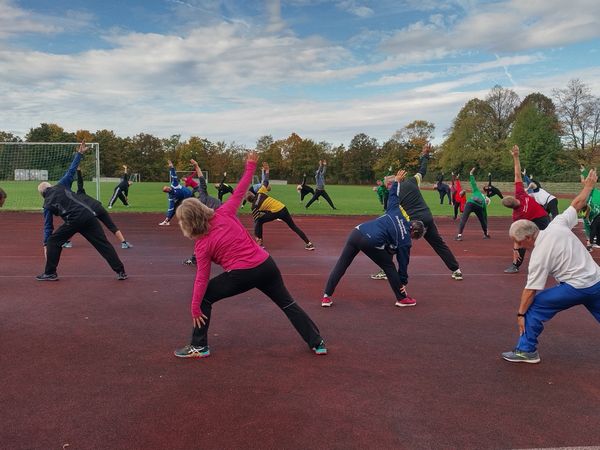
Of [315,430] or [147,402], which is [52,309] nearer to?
[147,402]

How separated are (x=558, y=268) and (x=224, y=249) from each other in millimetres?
3048

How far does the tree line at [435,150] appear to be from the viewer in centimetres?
6084

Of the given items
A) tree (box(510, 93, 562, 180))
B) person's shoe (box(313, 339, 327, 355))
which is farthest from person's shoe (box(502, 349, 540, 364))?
tree (box(510, 93, 562, 180))

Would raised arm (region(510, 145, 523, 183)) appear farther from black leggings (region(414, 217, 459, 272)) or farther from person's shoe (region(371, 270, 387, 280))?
person's shoe (region(371, 270, 387, 280))

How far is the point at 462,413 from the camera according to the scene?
3.89 m

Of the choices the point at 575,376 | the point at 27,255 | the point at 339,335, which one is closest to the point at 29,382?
the point at 339,335

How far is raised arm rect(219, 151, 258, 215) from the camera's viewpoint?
472 cm

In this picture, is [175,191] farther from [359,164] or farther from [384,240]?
[359,164]

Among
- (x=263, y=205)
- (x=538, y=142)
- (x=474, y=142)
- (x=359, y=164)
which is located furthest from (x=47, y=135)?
(x=263, y=205)

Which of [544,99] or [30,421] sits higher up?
[544,99]

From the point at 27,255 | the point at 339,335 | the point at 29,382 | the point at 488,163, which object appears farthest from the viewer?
the point at 488,163

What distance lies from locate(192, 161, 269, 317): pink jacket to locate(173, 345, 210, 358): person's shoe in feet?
1.68

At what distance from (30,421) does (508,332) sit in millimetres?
5114

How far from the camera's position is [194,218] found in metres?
4.32
